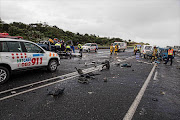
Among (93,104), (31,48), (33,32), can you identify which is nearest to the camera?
(93,104)

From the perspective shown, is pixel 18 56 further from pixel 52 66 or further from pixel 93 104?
pixel 93 104

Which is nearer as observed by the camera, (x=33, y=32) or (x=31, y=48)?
(x=31, y=48)

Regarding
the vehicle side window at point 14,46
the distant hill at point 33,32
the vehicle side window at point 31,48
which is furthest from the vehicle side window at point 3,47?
the distant hill at point 33,32

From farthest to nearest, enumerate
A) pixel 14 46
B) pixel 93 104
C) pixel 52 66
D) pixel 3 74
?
1. pixel 52 66
2. pixel 14 46
3. pixel 3 74
4. pixel 93 104

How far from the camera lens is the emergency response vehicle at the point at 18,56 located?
4.49 metres

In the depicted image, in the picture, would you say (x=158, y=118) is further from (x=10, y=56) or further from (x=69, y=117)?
(x=10, y=56)

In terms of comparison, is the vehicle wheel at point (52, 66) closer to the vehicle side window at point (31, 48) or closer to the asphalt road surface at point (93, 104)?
the vehicle side window at point (31, 48)

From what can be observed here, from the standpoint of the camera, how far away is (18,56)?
488 centimetres

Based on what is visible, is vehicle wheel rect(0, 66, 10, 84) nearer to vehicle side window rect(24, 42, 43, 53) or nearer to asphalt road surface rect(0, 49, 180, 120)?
asphalt road surface rect(0, 49, 180, 120)

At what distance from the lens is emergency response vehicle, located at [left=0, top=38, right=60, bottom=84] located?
4.49 m

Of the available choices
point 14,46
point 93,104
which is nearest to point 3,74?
point 14,46

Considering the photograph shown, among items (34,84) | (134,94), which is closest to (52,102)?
(34,84)

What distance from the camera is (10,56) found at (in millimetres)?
4621

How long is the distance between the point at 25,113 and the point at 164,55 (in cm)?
1713
